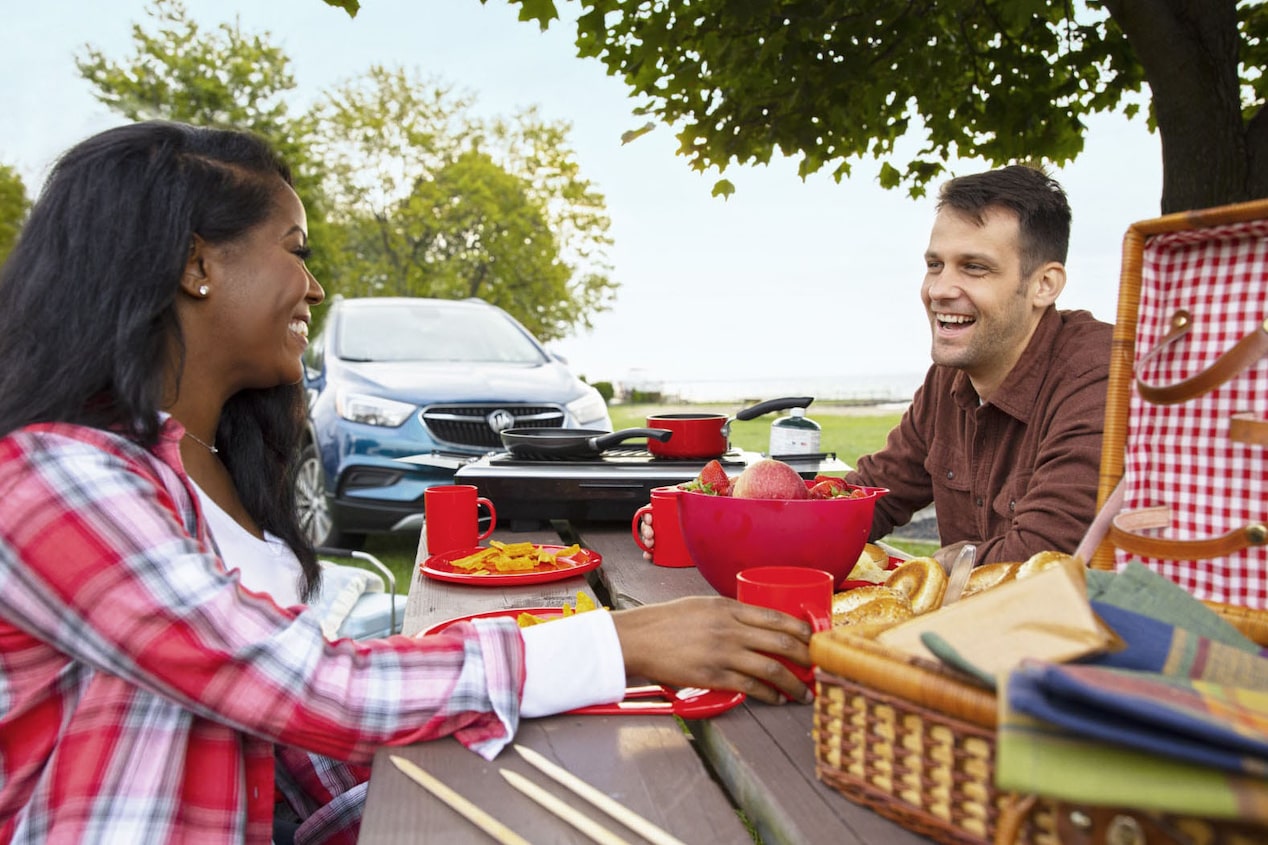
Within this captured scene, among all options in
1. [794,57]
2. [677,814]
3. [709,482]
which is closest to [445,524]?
[709,482]

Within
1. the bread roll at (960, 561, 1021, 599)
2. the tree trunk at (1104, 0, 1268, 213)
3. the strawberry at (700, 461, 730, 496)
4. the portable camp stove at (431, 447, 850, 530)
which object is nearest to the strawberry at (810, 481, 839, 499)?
the strawberry at (700, 461, 730, 496)

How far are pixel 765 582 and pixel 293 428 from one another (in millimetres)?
1214

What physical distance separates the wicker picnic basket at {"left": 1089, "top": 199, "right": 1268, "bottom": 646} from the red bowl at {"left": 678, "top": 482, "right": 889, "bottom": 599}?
42 cm

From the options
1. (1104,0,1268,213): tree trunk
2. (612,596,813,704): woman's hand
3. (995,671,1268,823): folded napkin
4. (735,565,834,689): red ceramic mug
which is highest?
(1104,0,1268,213): tree trunk

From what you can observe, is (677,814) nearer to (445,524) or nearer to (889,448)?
(445,524)

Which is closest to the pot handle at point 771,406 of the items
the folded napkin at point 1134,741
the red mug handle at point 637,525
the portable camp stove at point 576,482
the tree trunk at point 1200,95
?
the portable camp stove at point 576,482

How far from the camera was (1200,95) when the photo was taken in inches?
159

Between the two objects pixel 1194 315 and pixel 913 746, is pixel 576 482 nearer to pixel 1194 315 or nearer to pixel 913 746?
pixel 1194 315

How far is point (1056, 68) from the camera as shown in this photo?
18.1 feet

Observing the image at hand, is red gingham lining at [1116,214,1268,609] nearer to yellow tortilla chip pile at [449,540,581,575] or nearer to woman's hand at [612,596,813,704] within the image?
woman's hand at [612,596,813,704]

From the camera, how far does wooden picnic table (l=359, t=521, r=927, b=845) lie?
3.29 ft

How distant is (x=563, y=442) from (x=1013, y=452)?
4.19ft

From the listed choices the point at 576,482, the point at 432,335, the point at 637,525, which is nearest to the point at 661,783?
the point at 637,525

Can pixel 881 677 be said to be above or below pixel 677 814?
above
